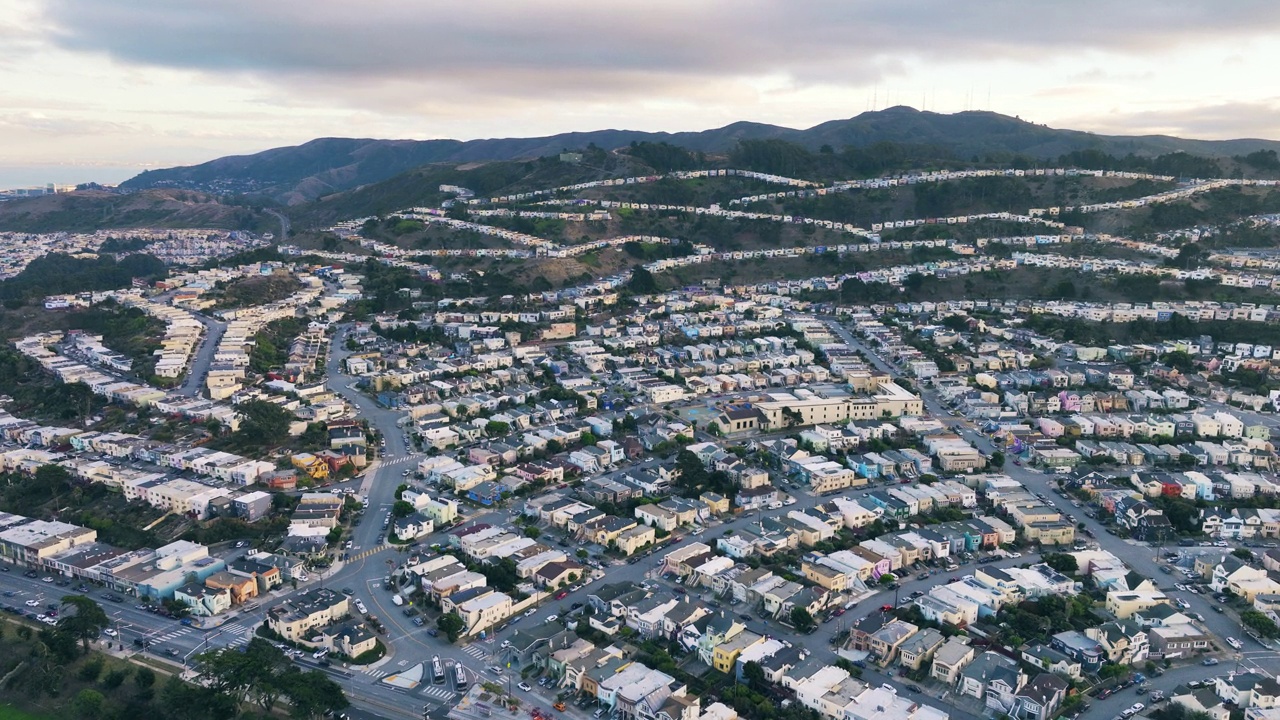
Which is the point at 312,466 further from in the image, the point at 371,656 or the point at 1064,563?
the point at 1064,563

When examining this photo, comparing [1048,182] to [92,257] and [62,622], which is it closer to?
[62,622]

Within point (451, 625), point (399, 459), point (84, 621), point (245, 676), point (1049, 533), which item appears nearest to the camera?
point (245, 676)

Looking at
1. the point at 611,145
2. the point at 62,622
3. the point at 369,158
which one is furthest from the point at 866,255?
the point at 369,158

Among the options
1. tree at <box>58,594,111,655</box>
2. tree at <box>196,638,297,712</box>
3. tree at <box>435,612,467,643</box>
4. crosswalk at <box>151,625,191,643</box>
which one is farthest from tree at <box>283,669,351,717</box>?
tree at <box>58,594,111,655</box>

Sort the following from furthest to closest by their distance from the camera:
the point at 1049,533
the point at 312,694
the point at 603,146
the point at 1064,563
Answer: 1. the point at 603,146
2. the point at 1049,533
3. the point at 1064,563
4. the point at 312,694

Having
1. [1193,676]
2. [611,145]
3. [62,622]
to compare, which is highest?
[611,145]

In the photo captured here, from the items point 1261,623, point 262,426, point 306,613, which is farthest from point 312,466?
point 1261,623

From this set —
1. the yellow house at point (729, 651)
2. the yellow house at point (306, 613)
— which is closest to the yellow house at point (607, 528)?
the yellow house at point (729, 651)
